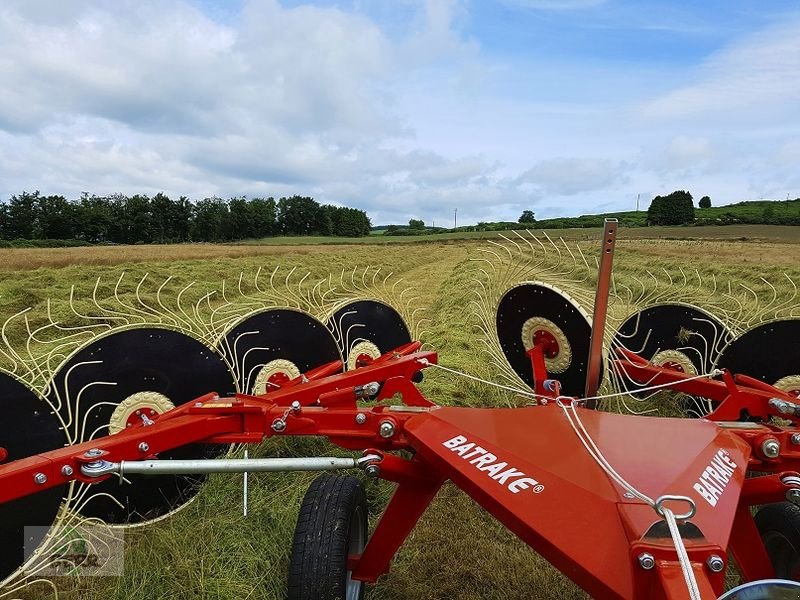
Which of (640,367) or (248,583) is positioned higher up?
(640,367)

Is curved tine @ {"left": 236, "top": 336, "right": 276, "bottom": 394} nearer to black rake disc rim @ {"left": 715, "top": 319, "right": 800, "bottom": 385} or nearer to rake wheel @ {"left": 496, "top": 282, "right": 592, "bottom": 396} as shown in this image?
rake wheel @ {"left": 496, "top": 282, "right": 592, "bottom": 396}

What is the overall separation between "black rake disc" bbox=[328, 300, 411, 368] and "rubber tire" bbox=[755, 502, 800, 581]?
3.36 m

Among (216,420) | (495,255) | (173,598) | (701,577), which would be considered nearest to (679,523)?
(701,577)

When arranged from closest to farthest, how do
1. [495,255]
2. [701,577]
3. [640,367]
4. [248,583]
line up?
[701,577] → [248,583] → [640,367] → [495,255]

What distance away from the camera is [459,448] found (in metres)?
2.07

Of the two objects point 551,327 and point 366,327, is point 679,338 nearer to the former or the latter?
point 551,327

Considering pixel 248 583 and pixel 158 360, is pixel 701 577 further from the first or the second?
pixel 158 360

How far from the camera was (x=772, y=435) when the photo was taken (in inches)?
89.1

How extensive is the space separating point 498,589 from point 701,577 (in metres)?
1.82

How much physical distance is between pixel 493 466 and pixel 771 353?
339cm

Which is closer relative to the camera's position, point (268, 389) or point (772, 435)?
point (772, 435)

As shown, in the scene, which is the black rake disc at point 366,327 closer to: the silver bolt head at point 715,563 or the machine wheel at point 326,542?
the machine wheel at point 326,542

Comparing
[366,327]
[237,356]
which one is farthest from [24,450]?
[366,327]

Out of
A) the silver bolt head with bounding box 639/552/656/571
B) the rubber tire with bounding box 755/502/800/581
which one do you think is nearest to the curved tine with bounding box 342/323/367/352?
the rubber tire with bounding box 755/502/800/581
